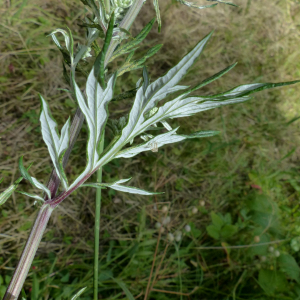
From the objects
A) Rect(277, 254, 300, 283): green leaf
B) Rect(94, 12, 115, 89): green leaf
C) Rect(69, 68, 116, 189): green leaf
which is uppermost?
Rect(94, 12, 115, 89): green leaf

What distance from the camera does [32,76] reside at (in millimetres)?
1348

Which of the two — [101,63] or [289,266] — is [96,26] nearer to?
[101,63]

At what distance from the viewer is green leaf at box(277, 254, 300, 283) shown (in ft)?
4.14

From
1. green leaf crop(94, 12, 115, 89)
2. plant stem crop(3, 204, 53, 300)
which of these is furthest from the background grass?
green leaf crop(94, 12, 115, 89)

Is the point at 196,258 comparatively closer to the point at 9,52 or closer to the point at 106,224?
the point at 106,224

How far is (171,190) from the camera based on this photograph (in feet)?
4.93

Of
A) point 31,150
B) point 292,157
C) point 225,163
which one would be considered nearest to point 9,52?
point 31,150

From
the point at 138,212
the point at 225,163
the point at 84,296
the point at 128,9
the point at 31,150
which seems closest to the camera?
the point at 128,9

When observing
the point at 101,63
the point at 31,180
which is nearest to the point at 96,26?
the point at 101,63

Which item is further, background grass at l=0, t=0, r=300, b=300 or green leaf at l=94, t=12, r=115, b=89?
background grass at l=0, t=0, r=300, b=300

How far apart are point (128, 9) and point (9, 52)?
1.16 m

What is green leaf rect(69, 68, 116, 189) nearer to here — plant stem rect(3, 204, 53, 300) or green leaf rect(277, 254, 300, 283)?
plant stem rect(3, 204, 53, 300)

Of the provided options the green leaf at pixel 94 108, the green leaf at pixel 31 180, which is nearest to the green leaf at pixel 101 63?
the green leaf at pixel 94 108

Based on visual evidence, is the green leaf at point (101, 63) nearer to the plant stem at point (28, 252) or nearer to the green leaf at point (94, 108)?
the green leaf at point (94, 108)
